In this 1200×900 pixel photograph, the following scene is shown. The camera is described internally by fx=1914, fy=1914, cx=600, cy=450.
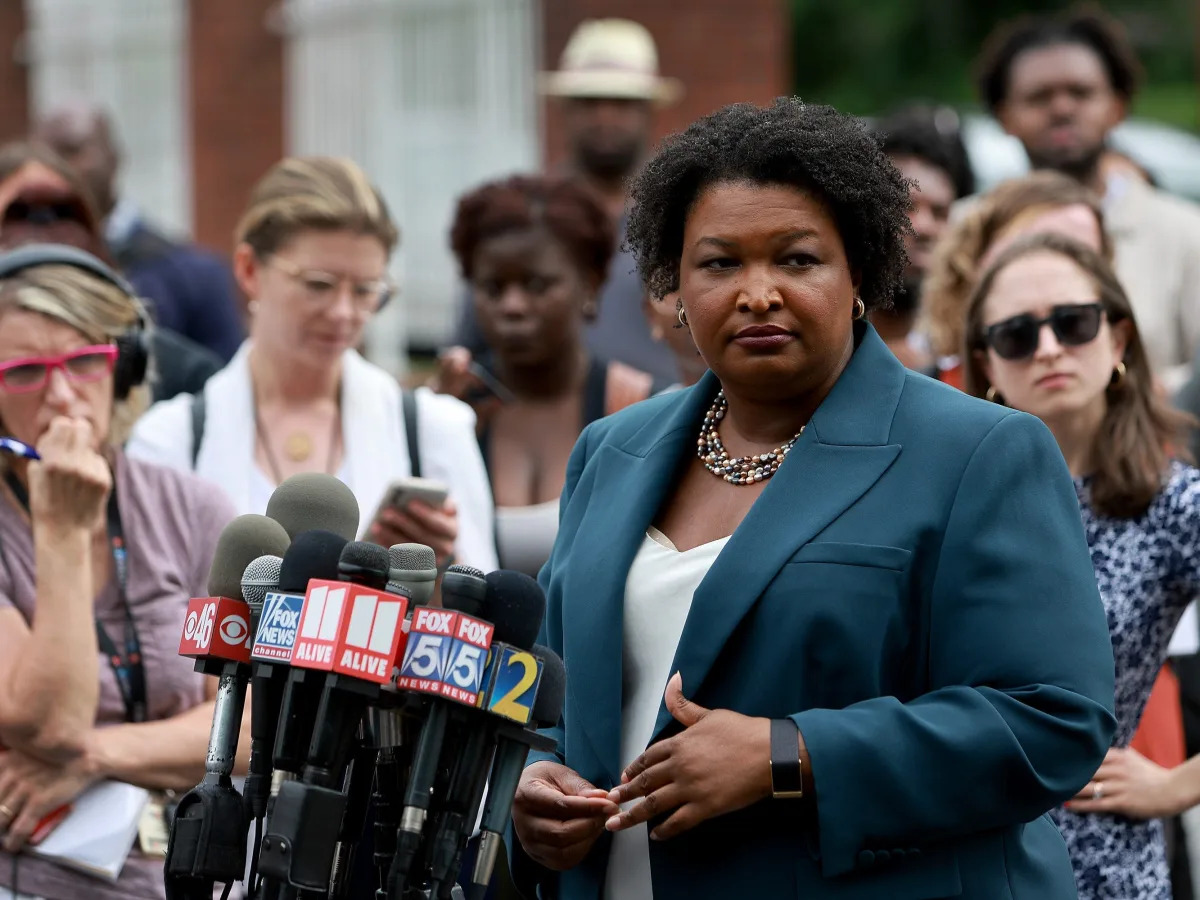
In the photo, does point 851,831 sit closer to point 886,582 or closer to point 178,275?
point 886,582

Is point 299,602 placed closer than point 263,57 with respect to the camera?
Yes

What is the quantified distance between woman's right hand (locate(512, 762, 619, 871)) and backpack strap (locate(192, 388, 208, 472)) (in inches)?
93.3

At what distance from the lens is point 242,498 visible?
204 inches

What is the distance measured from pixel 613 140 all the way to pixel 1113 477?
15.0 ft

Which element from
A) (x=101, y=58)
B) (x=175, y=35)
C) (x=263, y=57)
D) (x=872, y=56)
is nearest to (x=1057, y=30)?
(x=263, y=57)

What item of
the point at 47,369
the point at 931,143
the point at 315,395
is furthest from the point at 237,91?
the point at 47,369

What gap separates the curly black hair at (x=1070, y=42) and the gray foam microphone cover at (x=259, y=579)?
16.4 ft

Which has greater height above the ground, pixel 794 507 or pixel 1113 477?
pixel 794 507

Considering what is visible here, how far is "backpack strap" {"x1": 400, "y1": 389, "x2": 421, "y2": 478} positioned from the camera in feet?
17.5

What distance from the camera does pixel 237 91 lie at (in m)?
12.6

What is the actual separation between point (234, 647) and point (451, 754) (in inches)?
16.8

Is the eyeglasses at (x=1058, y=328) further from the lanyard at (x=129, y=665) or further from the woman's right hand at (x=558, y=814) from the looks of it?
the lanyard at (x=129, y=665)

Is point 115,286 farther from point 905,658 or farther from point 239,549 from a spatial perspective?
point 905,658

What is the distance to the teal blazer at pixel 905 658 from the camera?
9.39 feet
